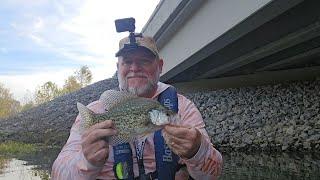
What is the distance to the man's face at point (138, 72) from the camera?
12.3 feet

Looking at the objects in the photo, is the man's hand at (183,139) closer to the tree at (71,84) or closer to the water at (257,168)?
the water at (257,168)

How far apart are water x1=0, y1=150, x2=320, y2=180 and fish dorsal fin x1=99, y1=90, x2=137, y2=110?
629 cm

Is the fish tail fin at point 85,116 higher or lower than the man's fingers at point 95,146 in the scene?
higher

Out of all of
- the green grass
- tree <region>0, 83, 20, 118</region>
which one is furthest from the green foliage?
the green grass

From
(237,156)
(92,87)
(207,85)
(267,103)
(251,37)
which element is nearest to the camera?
(251,37)

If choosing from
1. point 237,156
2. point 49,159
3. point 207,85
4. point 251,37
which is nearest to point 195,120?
point 251,37

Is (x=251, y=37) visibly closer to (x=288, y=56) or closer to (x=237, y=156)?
(x=237, y=156)

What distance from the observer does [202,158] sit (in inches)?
129

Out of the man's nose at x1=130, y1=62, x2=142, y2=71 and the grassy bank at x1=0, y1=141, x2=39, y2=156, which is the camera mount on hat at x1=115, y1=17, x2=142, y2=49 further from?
the grassy bank at x1=0, y1=141, x2=39, y2=156

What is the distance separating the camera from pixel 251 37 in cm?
1163

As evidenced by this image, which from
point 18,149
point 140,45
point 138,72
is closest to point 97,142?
point 138,72

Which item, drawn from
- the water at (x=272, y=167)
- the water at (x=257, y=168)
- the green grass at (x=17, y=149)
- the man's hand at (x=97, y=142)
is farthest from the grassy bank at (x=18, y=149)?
the man's hand at (x=97, y=142)

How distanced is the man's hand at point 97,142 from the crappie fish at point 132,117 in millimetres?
48

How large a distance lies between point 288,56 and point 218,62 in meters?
2.21
